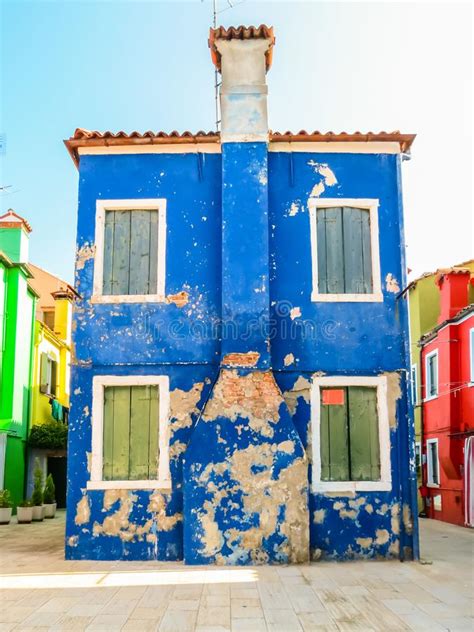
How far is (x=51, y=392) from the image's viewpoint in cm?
2420

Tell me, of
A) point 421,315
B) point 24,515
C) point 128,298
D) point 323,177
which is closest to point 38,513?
point 24,515

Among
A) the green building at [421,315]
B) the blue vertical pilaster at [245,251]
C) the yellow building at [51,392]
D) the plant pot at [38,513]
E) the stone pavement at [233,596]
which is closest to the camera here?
the stone pavement at [233,596]

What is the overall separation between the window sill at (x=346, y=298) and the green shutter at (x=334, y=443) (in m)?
1.60

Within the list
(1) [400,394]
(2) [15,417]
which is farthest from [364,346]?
(2) [15,417]

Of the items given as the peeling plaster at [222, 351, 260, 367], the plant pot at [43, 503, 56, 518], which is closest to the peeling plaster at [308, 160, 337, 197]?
the peeling plaster at [222, 351, 260, 367]

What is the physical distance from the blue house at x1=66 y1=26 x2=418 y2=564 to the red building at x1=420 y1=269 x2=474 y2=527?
7.75m

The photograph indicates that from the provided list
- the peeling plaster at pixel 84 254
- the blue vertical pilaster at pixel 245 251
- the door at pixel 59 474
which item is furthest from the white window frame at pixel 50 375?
the blue vertical pilaster at pixel 245 251

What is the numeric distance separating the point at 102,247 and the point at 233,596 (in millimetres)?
6089

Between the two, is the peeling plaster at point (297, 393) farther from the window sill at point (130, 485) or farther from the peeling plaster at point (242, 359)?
the window sill at point (130, 485)

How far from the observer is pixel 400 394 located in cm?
1119

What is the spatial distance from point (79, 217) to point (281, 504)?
5.78m

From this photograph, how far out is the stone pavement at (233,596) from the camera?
7.14 m

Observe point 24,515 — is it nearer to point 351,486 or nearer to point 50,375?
point 50,375

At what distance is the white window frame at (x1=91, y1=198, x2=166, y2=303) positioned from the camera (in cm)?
1138
